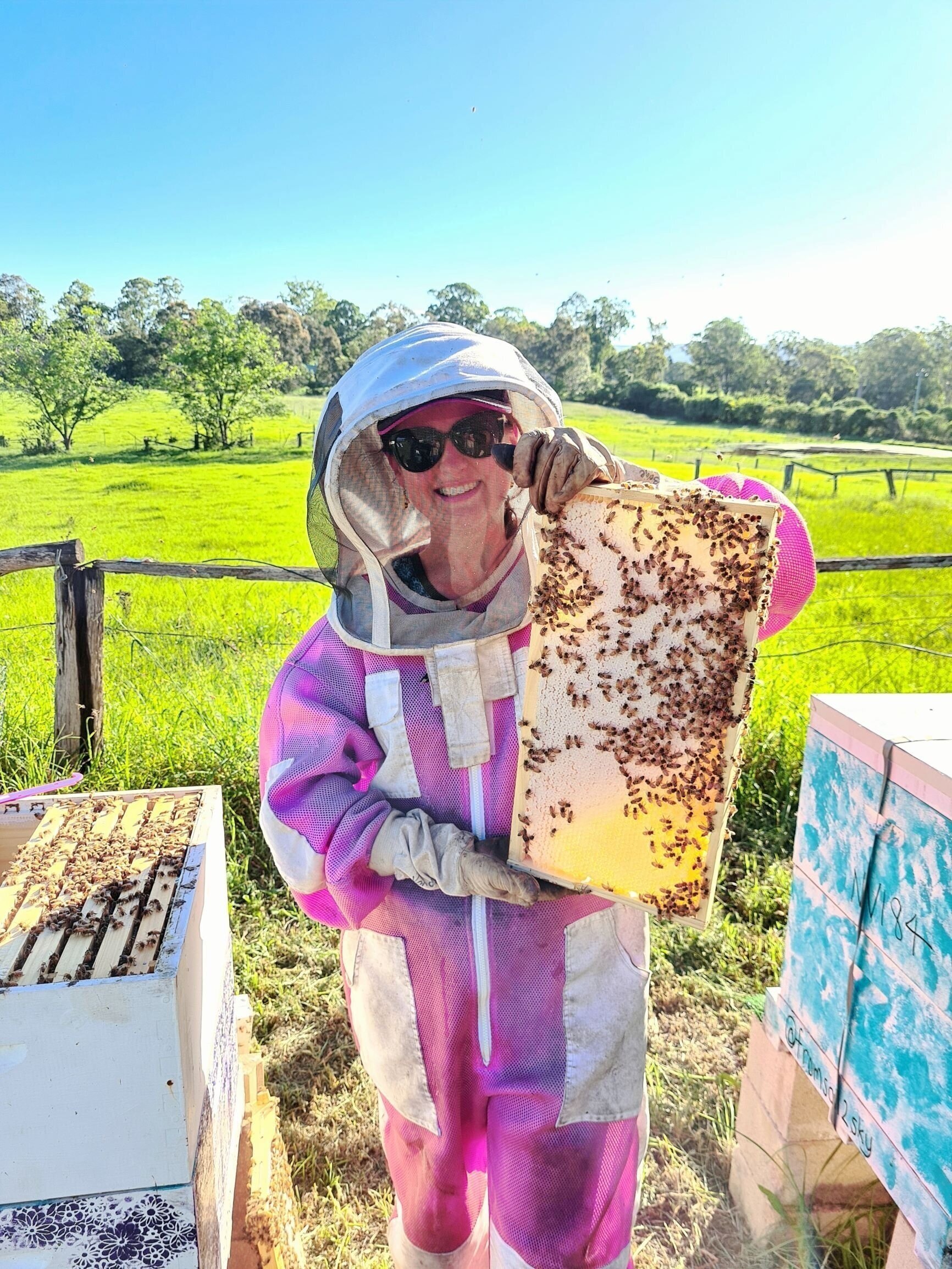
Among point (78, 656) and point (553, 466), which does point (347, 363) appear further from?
point (553, 466)

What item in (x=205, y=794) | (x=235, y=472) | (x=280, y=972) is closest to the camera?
(x=205, y=794)

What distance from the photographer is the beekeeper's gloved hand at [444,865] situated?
142 cm

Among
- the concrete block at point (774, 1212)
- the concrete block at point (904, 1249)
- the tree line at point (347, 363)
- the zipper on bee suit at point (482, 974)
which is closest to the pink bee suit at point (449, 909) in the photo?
the zipper on bee suit at point (482, 974)

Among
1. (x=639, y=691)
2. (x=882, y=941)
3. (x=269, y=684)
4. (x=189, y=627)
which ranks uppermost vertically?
(x=639, y=691)

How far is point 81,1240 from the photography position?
1263 millimetres

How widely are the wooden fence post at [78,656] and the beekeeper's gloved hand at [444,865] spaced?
3277 millimetres

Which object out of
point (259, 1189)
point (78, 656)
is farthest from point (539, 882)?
point (78, 656)

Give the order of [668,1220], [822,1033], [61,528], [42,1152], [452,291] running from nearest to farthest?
[42,1152] < [822,1033] < [668,1220] < [61,528] < [452,291]

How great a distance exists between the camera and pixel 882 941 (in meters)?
1.52

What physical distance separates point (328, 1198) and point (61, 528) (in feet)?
23.8

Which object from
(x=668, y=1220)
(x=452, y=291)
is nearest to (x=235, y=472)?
(x=452, y=291)

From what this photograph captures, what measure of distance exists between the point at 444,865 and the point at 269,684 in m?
3.59

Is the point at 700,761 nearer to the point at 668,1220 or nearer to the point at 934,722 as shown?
the point at 934,722

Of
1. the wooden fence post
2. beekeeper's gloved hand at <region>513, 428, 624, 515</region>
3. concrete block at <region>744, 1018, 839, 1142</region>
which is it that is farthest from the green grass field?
beekeeper's gloved hand at <region>513, 428, 624, 515</region>
